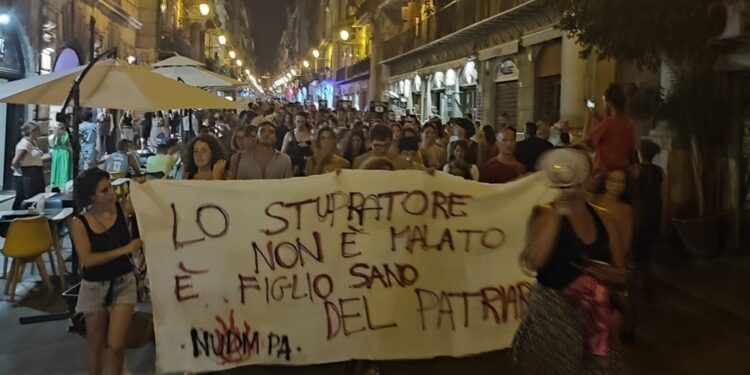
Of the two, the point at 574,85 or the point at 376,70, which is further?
the point at 376,70

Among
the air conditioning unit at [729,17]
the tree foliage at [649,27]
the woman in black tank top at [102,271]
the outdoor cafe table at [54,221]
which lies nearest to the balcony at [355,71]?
the tree foliage at [649,27]

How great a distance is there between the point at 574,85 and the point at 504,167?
9.42m

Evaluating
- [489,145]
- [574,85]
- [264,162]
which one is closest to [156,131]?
[574,85]

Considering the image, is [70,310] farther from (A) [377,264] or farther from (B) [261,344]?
(A) [377,264]

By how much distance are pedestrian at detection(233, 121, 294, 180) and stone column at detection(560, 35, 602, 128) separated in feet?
33.5

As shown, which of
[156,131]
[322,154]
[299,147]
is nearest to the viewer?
[322,154]

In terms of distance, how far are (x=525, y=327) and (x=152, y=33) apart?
3254 cm

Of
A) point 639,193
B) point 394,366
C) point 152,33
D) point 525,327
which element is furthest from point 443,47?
point 525,327

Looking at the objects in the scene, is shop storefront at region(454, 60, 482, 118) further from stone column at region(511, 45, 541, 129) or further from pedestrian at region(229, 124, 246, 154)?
pedestrian at region(229, 124, 246, 154)

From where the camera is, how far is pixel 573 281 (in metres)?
3.57

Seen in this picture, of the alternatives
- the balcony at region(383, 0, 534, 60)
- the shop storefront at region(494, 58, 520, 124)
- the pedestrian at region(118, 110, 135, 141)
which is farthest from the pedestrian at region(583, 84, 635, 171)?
the pedestrian at region(118, 110, 135, 141)

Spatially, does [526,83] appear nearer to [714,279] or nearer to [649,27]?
[649,27]

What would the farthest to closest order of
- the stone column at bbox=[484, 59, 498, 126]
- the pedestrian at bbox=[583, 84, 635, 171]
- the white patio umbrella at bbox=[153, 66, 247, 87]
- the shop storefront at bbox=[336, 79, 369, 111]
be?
the shop storefront at bbox=[336, 79, 369, 111], the stone column at bbox=[484, 59, 498, 126], the white patio umbrella at bbox=[153, 66, 247, 87], the pedestrian at bbox=[583, 84, 635, 171]

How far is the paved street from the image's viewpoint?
231 inches
